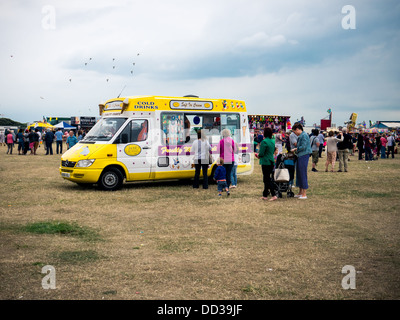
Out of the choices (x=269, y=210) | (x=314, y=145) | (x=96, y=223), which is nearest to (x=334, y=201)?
(x=269, y=210)

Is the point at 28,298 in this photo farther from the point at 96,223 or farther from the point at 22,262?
the point at 96,223

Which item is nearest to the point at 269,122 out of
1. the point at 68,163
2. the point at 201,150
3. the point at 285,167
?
the point at 201,150

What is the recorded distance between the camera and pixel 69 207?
9969 millimetres

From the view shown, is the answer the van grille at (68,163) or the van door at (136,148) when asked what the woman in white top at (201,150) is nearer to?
the van door at (136,148)

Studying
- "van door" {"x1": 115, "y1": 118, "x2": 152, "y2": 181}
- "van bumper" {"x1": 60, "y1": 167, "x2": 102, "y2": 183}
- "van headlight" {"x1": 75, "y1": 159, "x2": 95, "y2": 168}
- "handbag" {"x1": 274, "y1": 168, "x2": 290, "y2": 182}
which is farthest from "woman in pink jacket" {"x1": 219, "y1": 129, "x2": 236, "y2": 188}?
"van headlight" {"x1": 75, "y1": 159, "x2": 95, "y2": 168}

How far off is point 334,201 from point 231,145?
339cm

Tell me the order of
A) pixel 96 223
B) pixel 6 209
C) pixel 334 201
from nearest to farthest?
pixel 96 223
pixel 6 209
pixel 334 201

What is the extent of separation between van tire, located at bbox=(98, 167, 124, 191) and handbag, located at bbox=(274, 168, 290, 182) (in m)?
4.75

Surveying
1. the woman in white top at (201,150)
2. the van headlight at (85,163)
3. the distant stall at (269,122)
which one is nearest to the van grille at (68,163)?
the van headlight at (85,163)

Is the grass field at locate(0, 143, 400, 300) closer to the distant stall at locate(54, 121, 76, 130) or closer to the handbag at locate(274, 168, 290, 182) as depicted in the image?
the handbag at locate(274, 168, 290, 182)

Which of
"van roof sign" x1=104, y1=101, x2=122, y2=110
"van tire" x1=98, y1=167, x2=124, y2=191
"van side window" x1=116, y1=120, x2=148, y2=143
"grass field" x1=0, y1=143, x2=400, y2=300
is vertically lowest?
"grass field" x1=0, y1=143, x2=400, y2=300

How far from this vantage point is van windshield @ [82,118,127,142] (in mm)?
12617

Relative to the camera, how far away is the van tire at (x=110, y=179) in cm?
1251

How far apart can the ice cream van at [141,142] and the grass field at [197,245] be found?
32.1 inches
